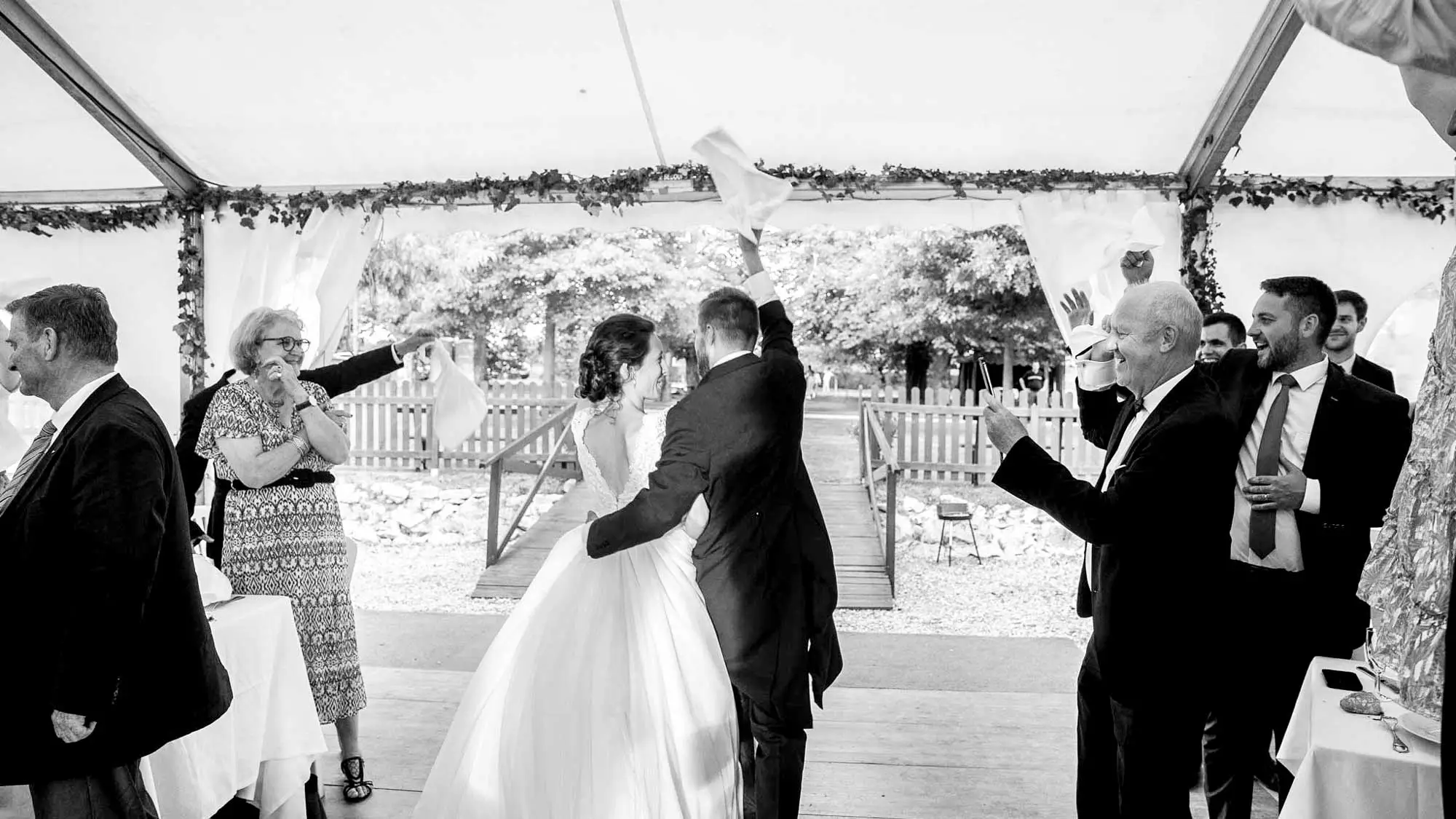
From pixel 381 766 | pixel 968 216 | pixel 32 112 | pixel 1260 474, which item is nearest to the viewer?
pixel 1260 474

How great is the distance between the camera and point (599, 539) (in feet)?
8.38

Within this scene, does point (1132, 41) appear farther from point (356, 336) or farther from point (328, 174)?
point (356, 336)

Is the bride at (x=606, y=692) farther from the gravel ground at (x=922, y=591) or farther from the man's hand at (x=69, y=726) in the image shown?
the gravel ground at (x=922, y=591)

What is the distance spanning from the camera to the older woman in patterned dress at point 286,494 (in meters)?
2.92

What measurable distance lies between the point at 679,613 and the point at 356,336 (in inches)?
668

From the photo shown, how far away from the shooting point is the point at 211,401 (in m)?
3.17

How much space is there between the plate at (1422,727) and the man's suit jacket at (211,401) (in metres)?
3.19

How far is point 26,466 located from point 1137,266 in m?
3.80

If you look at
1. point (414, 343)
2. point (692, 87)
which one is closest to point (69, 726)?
point (414, 343)

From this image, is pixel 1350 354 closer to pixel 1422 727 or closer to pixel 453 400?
pixel 1422 727

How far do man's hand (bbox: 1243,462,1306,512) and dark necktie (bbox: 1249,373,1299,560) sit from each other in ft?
0.17

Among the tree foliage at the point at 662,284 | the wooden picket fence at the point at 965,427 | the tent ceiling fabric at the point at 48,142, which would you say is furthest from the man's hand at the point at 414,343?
the tree foliage at the point at 662,284

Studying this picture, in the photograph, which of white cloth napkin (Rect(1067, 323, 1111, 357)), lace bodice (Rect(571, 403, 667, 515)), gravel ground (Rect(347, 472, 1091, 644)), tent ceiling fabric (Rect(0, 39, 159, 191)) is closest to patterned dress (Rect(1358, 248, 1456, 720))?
white cloth napkin (Rect(1067, 323, 1111, 357))

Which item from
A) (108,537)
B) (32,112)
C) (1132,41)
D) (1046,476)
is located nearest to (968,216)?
(1132,41)
